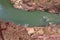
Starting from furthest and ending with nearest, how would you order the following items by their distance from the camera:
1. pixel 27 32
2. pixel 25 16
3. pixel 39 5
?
pixel 39 5, pixel 25 16, pixel 27 32

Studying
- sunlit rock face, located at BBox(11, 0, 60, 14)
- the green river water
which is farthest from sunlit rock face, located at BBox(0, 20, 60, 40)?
sunlit rock face, located at BBox(11, 0, 60, 14)

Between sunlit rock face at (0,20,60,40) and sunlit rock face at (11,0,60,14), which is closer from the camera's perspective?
sunlit rock face at (0,20,60,40)

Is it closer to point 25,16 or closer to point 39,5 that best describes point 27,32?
point 25,16

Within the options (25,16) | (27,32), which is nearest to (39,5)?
(25,16)

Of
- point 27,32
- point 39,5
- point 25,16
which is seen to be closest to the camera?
point 27,32

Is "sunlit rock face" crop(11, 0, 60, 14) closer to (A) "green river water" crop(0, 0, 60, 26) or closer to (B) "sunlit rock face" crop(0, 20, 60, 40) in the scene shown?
(A) "green river water" crop(0, 0, 60, 26)

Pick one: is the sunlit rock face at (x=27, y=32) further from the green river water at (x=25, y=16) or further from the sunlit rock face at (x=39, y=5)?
the sunlit rock face at (x=39, y=5)

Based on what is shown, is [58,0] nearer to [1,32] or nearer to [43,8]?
[43,8]
